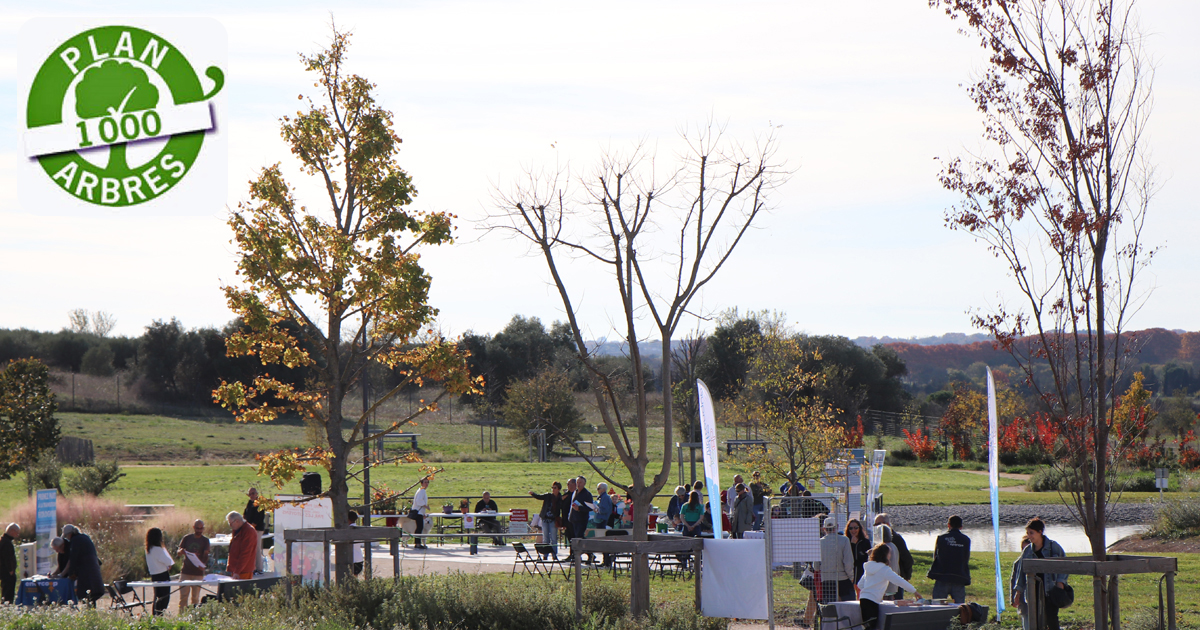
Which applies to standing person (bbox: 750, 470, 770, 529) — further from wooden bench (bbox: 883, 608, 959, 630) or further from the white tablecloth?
wooden bench (bbox: 883, 608, 959, 630)

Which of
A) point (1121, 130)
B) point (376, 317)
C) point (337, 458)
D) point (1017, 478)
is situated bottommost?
point (1017, 478)

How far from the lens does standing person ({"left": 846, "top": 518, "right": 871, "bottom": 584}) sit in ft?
37.0

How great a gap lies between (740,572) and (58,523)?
546 inches

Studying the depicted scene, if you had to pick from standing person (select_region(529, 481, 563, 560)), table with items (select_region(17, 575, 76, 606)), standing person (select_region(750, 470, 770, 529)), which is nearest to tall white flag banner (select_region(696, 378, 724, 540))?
standing person (select_region(750, 470, 770, 529))

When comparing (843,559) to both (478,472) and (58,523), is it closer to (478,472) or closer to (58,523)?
(58,523)

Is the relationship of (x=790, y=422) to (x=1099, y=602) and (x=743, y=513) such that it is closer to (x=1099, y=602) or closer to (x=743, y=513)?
(x=743, y=513)

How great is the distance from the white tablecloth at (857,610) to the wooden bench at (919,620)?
0.06 metres

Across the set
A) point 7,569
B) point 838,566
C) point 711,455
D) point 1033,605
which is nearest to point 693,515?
point 711,455

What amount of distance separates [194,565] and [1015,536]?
18.5m

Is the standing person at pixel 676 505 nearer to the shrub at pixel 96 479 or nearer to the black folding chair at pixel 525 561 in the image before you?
the black folding chair at pixel 525 561

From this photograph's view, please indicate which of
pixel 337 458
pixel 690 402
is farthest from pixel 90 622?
pixel 690 402

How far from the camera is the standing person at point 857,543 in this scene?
1128 cm

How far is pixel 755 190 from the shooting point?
11336mm

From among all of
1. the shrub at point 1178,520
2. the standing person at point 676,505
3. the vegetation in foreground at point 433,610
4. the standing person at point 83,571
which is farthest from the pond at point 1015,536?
the standing person at point 83,571
